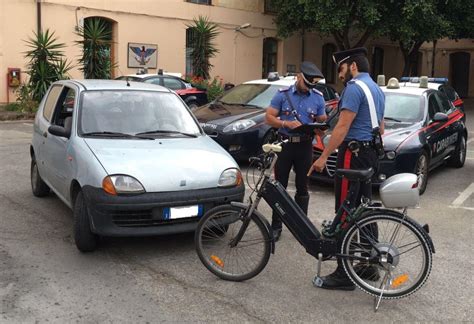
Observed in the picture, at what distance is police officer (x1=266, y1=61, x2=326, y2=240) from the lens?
502 centimetres

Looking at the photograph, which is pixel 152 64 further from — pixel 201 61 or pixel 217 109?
pixel 217 109

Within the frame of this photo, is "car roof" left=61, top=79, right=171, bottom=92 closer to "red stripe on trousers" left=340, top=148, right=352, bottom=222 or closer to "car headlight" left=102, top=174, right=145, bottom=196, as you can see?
"car headlight" left=102, top=174, right=145, bottom=196

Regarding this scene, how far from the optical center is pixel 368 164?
4125 mm

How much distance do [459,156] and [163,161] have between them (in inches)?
256

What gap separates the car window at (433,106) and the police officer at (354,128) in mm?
4397

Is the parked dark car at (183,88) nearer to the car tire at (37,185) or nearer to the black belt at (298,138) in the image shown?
the car tire at (37,185)

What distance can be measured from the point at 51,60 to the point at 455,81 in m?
26.1

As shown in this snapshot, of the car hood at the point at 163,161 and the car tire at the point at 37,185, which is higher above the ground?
the car hood at the point at 163,161

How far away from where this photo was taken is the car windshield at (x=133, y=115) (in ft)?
17.7

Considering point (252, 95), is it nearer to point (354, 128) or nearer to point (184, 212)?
point (184, 212)

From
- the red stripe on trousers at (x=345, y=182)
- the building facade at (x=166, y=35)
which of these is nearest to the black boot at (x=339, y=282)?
the red stripe on trousers at (x=345, y=182)

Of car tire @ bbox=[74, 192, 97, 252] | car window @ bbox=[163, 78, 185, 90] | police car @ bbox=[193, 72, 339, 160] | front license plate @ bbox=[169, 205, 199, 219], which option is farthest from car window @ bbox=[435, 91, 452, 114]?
car window @ bbox=[163, 78, 185, 90]

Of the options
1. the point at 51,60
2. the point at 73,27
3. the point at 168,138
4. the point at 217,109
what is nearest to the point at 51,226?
the point at 168,138

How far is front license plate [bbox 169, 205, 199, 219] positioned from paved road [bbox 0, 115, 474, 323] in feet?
1.29
